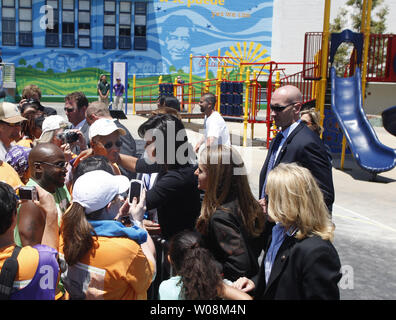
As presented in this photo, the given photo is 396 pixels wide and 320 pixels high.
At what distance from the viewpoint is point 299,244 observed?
8.13ft

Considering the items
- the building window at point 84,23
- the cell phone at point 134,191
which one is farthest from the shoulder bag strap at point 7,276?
the building window at point 84,23

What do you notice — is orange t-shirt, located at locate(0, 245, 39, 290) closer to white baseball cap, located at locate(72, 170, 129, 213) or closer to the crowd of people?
the crowd of people

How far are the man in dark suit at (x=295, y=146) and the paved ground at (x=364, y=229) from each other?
1.55 meters

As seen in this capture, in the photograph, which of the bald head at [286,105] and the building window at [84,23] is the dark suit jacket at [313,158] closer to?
the bald head at [286,105]

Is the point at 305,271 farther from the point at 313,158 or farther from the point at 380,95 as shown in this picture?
the point at 380,95

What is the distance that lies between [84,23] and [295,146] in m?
27.6

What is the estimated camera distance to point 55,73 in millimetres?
28891

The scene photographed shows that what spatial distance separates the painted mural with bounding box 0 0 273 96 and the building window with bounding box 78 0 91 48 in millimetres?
270

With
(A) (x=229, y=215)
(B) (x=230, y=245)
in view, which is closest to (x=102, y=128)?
(A) (x=229, y=215)

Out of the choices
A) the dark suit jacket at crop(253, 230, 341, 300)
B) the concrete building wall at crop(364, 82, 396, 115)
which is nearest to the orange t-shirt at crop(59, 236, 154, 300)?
the dark suit jacket at crop(253, 230, 341, 300)

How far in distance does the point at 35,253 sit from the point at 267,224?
5.21 ft

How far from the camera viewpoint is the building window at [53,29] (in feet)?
94.0

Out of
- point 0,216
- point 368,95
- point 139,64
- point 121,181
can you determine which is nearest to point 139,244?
point 121,181

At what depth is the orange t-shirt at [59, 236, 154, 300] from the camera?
2.59 m
